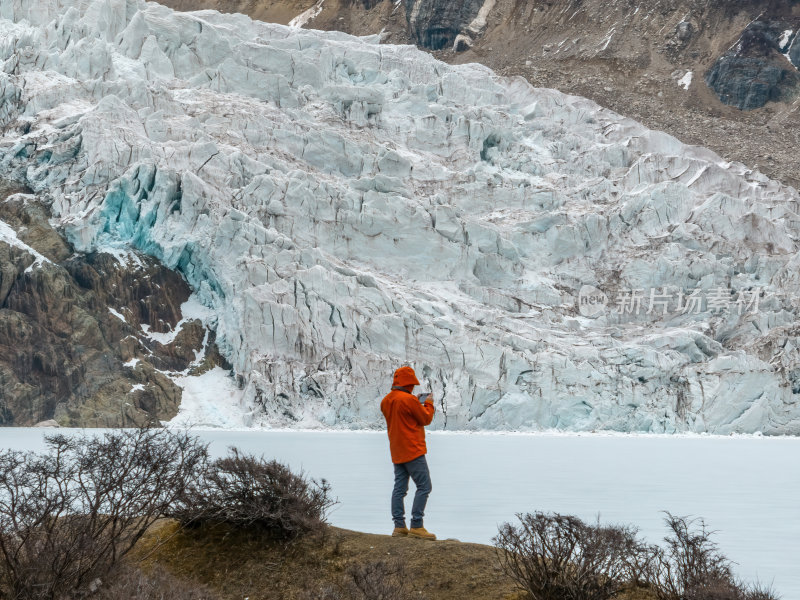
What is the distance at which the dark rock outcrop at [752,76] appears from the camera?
225ft

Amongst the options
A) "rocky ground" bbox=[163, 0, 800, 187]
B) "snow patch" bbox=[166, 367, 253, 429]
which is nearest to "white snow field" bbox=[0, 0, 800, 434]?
"snow patch" bbox=[166, 367, 253, 429]

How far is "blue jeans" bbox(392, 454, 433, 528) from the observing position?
5711 mm

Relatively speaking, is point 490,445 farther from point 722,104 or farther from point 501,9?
point 501,9

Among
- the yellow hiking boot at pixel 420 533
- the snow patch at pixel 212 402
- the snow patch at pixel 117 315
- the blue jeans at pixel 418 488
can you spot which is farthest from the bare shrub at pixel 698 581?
the snow patch at pixel 117 315

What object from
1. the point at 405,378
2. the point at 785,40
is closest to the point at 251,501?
the point at 405,378

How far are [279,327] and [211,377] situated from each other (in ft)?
13.5

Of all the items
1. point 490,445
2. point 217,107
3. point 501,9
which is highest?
point 501,9

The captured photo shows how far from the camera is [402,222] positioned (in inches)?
1421

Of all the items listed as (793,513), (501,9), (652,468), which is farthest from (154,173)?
(501,9)

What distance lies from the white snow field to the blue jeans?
23829mm

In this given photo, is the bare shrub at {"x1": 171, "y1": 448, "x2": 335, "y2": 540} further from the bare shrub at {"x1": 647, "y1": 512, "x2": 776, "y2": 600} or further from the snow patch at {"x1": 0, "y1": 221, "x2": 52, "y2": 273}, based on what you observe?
the snow patch at {"x1": 0, "y1": 221, "x2": 52, "y2": 273}

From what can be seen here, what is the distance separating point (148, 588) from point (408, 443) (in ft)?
7.41

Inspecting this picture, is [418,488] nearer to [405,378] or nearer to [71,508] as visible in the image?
[405,378]

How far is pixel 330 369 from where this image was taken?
30.8 meters
